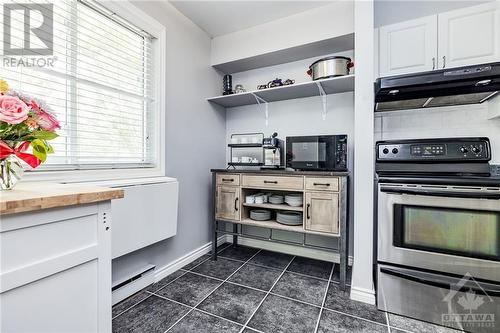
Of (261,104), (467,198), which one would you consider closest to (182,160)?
(261,104)

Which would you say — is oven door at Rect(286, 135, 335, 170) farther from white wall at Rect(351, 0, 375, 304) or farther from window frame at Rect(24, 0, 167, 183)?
window frame at Rect(24, 0, 167, 183)

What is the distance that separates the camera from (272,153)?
2.29m

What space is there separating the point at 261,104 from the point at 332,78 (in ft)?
3.11

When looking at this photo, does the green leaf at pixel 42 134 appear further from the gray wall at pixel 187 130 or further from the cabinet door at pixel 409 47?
the cabinet door at pixel 409 47

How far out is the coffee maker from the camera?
2.26m

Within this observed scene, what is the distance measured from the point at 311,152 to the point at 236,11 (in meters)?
1.56

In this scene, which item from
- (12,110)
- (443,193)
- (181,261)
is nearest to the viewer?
(12,110)

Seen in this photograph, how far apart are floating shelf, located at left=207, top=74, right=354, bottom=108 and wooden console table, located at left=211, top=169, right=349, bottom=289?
843mm

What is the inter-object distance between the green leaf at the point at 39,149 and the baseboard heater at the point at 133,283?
A: 1.11m

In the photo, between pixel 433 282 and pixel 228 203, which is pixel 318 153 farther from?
pixel 433 282

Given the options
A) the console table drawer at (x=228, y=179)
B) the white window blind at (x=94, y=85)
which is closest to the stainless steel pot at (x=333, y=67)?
the console table drawer at (x=228, y=179)

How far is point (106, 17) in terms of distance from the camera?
169 centimetres

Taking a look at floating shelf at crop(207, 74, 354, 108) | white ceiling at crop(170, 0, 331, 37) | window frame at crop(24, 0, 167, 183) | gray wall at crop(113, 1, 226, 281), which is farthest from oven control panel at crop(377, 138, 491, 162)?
window frame at crop(24, 0, 167, 183)

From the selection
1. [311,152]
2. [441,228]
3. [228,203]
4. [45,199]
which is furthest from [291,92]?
[45,199]
